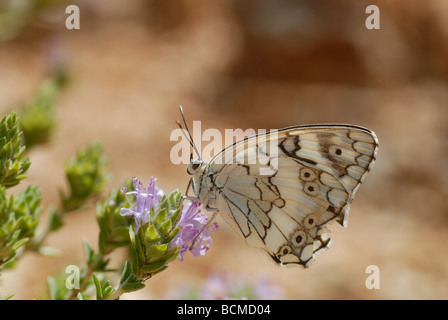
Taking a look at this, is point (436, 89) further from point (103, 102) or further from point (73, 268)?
point (73, 268)

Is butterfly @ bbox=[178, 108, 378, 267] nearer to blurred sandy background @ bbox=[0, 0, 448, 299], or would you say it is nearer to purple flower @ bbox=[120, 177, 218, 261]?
purple flower @ bbox=[120, 177, 218, 261]

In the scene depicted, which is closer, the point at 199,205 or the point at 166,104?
the point at 199,205

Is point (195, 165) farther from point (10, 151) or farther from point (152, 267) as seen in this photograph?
point (10, 151)

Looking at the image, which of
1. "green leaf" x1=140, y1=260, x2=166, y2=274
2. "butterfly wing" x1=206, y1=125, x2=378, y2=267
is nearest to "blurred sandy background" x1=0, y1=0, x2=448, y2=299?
"butterfly wing" x1=206, y1=125, x2=378, y2=267

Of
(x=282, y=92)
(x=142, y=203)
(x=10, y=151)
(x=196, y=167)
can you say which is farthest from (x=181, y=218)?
(x=282, y=92)
